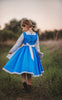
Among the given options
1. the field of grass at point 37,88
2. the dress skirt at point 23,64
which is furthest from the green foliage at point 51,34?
the dress skirt at point 23,64

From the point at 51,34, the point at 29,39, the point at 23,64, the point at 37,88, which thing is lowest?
the point at 37,88

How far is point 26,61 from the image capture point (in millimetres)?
3330

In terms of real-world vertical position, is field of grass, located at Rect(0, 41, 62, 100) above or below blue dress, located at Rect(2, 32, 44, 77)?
below

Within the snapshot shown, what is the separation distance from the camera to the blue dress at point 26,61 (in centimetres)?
329

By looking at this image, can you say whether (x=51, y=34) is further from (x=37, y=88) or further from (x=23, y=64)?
(x=23, y=64)

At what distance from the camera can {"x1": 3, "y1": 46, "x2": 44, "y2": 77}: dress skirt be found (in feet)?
10.8

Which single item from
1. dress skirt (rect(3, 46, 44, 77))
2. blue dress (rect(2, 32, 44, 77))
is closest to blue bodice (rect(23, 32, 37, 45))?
blue dress (rect(2, 32, 44, 77))

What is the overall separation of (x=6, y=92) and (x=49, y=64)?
2.66 metres

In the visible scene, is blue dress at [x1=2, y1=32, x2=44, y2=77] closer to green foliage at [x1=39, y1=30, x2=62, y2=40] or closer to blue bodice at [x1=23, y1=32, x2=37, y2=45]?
blue bodice at [x1=23, y1=32, x2=37, y2=45]

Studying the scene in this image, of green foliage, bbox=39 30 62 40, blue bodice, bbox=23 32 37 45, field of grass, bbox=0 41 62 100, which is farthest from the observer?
green foliage, bbox=39 30 62 40

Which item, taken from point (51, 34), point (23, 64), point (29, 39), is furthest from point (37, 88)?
point (51, 34)

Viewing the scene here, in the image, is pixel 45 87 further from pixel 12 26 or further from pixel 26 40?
pixel 12 26

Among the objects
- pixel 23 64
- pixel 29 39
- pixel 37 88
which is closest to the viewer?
pixel 23 64

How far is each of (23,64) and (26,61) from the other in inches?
3.4
